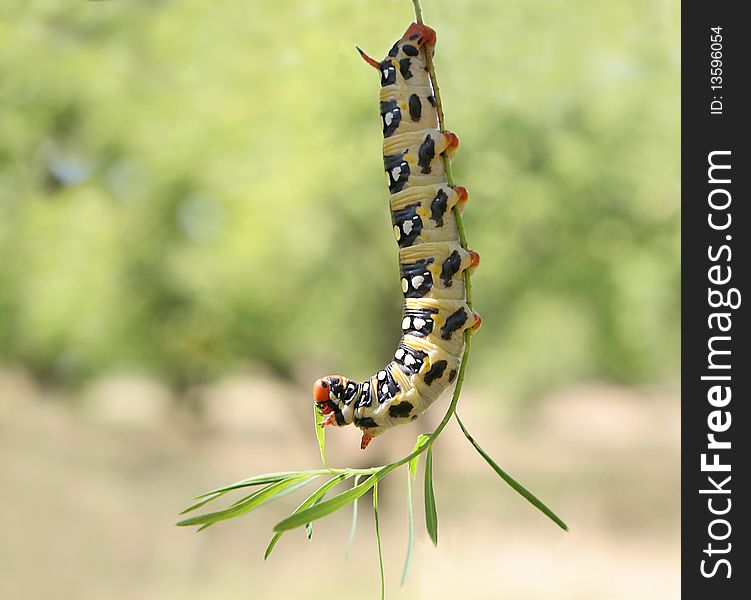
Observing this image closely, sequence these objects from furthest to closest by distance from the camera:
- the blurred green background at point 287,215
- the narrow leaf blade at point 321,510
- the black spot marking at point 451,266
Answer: the blurred green background at point 287,215
the black spot marking at point 451,266
the narrow leaf blade at point 321,510

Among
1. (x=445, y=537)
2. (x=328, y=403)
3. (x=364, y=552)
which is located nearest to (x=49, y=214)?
(x=364, y=552)

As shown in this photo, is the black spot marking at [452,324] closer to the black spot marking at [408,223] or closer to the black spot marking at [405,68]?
the black spot marking at [408,223]

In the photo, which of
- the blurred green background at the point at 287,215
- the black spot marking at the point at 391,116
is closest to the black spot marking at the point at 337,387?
the black spot marking at the point at 391,116

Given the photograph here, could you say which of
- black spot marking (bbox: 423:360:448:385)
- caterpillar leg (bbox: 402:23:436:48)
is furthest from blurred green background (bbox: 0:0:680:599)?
black spot marking (bbox: 423:360:448:385)

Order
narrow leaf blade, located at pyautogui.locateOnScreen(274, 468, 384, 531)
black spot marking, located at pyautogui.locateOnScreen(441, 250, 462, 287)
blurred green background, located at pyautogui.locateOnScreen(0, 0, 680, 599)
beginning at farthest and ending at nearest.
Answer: blurred green background, located at pyautogui.locateOnScreen(0, 0, 680, 599) < black spot marking, located at pyautogui.locateOnScreen(441, 250, 462, 287) < narrow leaf blade, located at pyautogui.locateOnScreen(274, 468, 384, 531)

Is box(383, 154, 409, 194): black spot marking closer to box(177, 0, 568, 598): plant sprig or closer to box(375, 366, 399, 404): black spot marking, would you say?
box(177, 0, 568, 598): plant sprig

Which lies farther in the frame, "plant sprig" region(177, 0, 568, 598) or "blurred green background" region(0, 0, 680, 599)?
"blurred green background" region(0, 0, 680, 599)
